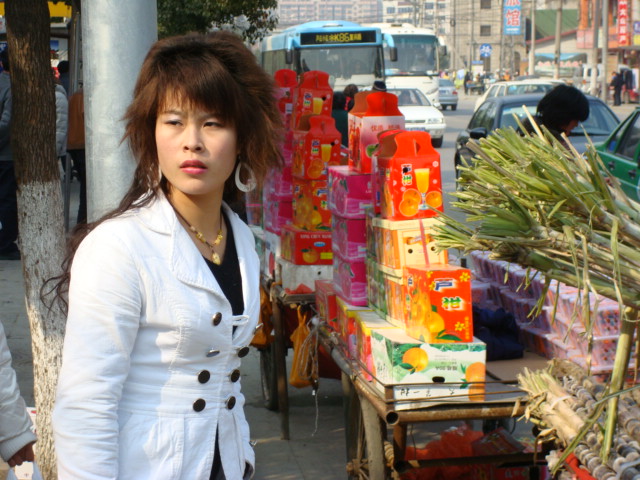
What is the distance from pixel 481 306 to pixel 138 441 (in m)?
2.88

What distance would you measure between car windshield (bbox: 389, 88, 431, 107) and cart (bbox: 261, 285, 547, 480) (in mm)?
22997

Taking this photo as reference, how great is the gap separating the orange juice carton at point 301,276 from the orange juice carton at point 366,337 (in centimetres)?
117

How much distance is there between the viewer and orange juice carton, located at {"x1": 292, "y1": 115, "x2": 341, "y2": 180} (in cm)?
528

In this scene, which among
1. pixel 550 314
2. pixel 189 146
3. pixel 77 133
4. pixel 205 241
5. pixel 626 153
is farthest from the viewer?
pixel 77 133

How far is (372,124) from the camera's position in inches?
176

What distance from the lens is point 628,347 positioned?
2.28 meters

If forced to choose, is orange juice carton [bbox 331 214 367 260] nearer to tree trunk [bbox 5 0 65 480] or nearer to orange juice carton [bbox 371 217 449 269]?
orange juice carton [bbox 371 217 449 269]

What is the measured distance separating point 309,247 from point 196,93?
10.6ft

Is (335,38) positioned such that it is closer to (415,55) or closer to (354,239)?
(415,55)

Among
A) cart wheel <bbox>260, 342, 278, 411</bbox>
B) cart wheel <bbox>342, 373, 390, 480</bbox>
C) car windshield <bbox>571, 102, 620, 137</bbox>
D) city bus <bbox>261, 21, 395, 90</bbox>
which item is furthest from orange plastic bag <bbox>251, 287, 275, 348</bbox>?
city bus <bbox>261, 21, 395, 90</bbox>

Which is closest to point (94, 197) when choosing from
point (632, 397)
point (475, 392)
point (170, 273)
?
point (475, 392)

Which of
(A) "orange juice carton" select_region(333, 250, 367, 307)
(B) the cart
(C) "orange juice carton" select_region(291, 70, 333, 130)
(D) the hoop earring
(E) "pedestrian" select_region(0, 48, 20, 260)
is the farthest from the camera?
(E) "pedestrian" select_region(0, 48, 20, 260)

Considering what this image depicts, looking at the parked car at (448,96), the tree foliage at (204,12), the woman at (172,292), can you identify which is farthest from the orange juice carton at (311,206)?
the parked car at (448,96)

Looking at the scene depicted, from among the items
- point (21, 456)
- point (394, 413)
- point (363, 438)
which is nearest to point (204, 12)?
point (363, 438)
